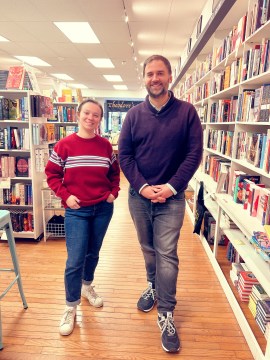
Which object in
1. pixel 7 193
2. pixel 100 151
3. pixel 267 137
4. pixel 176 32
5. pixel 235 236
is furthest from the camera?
pixel 176 32

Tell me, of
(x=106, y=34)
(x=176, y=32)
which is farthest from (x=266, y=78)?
(x=106, y=34)

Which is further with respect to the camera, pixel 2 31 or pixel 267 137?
pixel 2 31

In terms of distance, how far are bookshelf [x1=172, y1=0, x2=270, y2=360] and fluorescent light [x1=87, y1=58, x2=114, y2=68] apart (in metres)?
4.50

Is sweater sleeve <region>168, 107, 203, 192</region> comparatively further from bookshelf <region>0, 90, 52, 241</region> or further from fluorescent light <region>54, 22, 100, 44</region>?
fluorescent light <region>54, 22, 100, 44</region>

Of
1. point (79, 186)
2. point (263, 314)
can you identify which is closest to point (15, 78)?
point (79, 186)

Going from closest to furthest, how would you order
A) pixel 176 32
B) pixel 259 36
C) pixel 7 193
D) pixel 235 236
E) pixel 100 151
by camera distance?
pixel 100 151
pixel 259 36
pixel 235 236
pixel 7 193
pixel 176 32

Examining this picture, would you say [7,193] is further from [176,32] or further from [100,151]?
[176,32]

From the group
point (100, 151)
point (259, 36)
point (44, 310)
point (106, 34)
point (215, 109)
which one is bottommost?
point (44, 310)

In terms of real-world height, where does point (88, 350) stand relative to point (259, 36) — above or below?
below

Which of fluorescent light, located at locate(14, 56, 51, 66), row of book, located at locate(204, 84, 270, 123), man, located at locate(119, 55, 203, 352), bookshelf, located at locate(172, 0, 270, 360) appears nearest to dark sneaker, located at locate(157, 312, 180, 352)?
man, located at locate(119, 55, 203, 352)

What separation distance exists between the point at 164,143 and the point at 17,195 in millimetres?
2146

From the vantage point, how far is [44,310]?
2018 millimetres

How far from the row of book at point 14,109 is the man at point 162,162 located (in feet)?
5.43

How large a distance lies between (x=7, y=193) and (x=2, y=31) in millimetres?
3857
